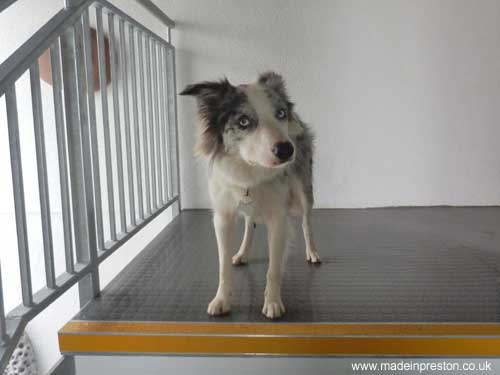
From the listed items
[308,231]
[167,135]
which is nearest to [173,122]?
[167,135]

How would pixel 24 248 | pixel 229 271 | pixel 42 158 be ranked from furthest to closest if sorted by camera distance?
pixel 229 271 < pixel 42 158 < pixel 24 248

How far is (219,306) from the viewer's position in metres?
1.35

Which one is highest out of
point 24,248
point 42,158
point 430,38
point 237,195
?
point 430,38

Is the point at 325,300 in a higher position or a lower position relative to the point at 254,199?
lower

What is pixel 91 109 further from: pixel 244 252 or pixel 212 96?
pixel 244 252

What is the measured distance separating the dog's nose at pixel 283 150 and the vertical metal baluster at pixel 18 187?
0.71m

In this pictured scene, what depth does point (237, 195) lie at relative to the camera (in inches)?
55.0

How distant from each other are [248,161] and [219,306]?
48cm

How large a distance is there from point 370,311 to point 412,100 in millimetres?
1734

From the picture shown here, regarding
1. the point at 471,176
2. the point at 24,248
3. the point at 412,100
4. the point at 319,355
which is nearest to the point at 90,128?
the point at 24,248

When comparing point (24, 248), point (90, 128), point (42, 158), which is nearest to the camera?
point (24, 248)

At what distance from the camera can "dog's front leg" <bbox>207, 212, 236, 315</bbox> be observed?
4.44 feet

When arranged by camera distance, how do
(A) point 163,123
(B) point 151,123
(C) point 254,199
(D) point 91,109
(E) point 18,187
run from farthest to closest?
(A) point 163,123 < (B) point 151,123 < (D) point 91,109 < (C) point 254,199 < (E) point 18,187

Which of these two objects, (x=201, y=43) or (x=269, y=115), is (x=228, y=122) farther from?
(x=201, y=43)
